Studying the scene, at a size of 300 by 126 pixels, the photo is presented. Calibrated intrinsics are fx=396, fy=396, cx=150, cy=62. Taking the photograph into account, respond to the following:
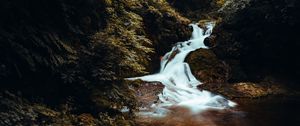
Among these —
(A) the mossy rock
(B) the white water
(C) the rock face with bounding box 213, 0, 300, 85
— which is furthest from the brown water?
(C) the rock face with bounding box 213, 0, 300, 85

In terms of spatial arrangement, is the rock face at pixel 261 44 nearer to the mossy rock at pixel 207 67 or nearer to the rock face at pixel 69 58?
the mossy rock at pixel 207 67

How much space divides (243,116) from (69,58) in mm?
5316

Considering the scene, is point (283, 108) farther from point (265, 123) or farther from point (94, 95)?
point (94, 95)

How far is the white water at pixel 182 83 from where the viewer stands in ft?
36.0

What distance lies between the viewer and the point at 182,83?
1324 centimetres

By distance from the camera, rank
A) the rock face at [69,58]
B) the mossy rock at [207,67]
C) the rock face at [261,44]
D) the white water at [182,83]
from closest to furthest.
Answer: the rock face at [69,58] < the white water at [182,83] < the mossy rock at [207,67] < the rock face at [261,44]

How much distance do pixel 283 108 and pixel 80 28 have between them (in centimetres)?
668

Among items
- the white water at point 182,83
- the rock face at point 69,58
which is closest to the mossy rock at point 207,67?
the white water at point 182,83

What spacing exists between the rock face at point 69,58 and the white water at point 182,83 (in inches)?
117

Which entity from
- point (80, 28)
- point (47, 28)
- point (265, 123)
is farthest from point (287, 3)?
point (47, 28)

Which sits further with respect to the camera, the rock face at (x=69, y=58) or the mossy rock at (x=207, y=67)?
the mossy rock at (x=207, y=67)

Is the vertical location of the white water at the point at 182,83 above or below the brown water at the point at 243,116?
above

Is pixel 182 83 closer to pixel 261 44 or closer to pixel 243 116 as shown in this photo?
pixel 261 44

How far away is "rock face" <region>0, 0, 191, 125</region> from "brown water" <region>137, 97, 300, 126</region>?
6.48ft
